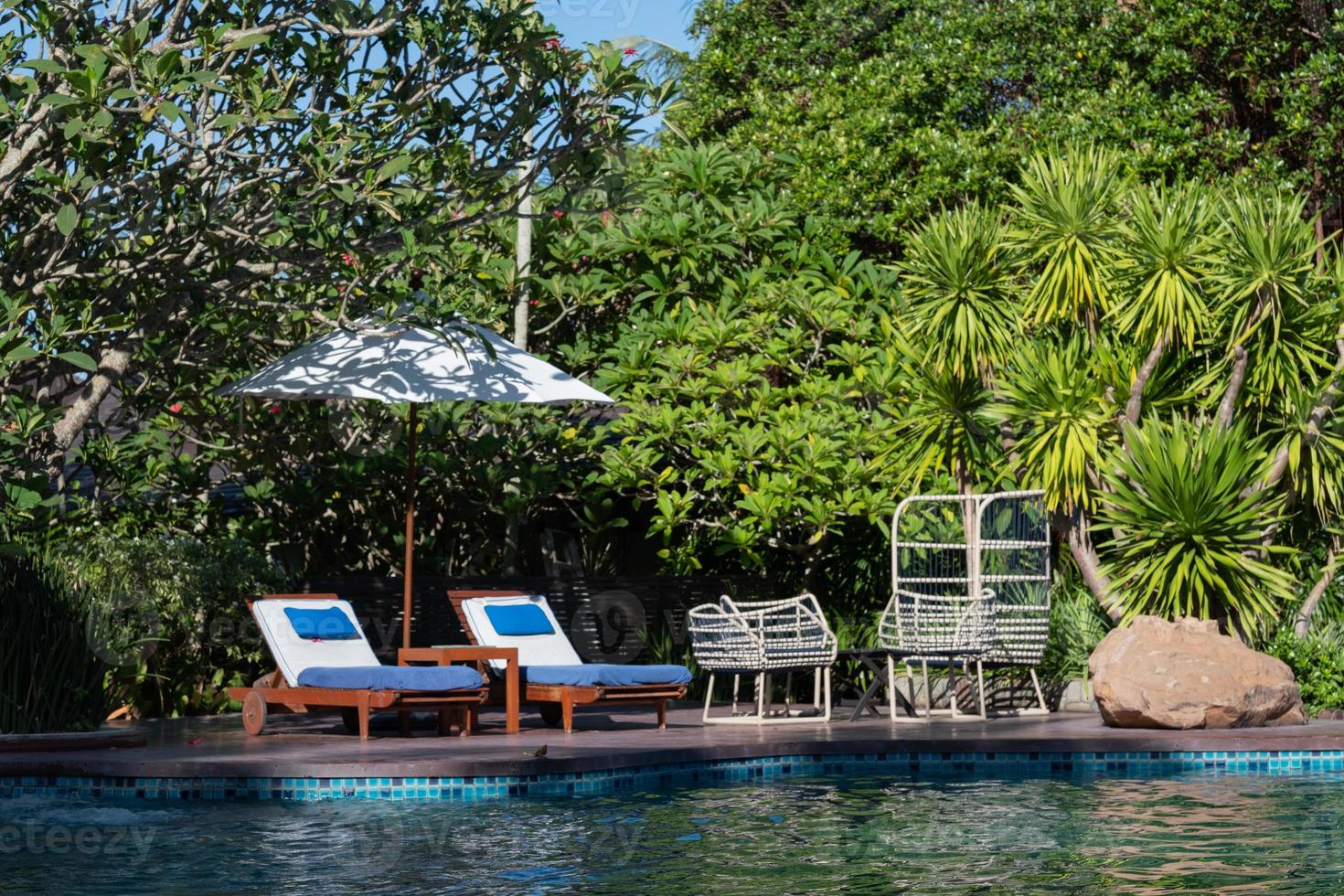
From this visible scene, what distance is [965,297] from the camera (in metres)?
13.4

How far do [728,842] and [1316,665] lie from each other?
6914 millimetres

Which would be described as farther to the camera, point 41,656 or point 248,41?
point 41,656

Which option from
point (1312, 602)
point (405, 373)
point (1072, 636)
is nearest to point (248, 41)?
point (405, 373)

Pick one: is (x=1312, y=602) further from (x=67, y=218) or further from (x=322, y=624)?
(x=67, y=218)

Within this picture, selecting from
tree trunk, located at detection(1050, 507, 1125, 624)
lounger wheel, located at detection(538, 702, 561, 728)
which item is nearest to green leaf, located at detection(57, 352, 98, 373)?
lounger wheel, located at detection(538, 702, 561, 728)

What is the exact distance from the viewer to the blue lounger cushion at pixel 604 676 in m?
11.4

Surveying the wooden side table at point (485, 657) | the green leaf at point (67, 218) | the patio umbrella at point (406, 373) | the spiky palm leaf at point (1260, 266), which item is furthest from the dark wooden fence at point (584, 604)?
the green leaf at point (67, 218)

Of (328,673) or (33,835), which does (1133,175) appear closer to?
(328,673)

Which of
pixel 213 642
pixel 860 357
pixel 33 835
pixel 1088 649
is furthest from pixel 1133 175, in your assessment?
pixel 33 835

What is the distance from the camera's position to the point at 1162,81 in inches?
733

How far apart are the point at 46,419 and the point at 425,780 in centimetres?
292

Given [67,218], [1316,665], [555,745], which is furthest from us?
[1316,665]

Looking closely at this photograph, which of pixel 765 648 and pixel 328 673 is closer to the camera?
pixel 328 673

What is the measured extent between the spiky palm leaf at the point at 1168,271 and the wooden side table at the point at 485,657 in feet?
17.8
